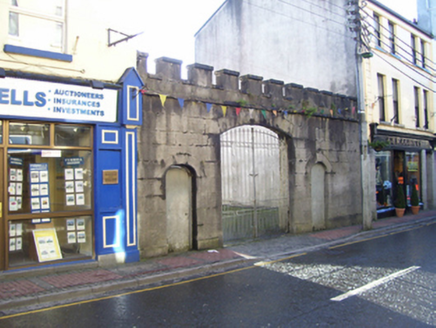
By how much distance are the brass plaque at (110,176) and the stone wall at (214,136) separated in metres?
0.72

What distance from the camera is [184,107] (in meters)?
10.4

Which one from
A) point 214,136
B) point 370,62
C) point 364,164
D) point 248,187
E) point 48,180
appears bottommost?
point 248,187

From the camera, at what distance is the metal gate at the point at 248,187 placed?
467 inches

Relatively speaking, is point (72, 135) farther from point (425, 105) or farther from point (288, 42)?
point (425, 105)

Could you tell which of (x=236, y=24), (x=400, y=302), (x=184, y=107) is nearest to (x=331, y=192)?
(x=184, y=107)

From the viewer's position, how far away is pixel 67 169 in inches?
342

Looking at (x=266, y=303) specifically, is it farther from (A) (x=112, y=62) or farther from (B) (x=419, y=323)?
(A) (x=112, y=62)

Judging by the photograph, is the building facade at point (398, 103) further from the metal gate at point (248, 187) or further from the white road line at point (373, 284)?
the white road line at point (373, 284)

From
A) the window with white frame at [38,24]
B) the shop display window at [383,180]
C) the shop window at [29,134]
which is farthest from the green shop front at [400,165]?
the shop window at [29,134]

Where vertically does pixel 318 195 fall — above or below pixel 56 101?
below

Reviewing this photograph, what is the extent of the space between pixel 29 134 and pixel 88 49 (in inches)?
93.8

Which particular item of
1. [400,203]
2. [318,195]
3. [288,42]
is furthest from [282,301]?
[288,42]

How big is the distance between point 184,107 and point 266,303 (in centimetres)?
601

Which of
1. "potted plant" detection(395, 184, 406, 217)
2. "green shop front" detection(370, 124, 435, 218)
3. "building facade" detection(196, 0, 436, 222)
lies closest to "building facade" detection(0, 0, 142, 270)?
"building facade" detection(196, 0, 436, 222)
